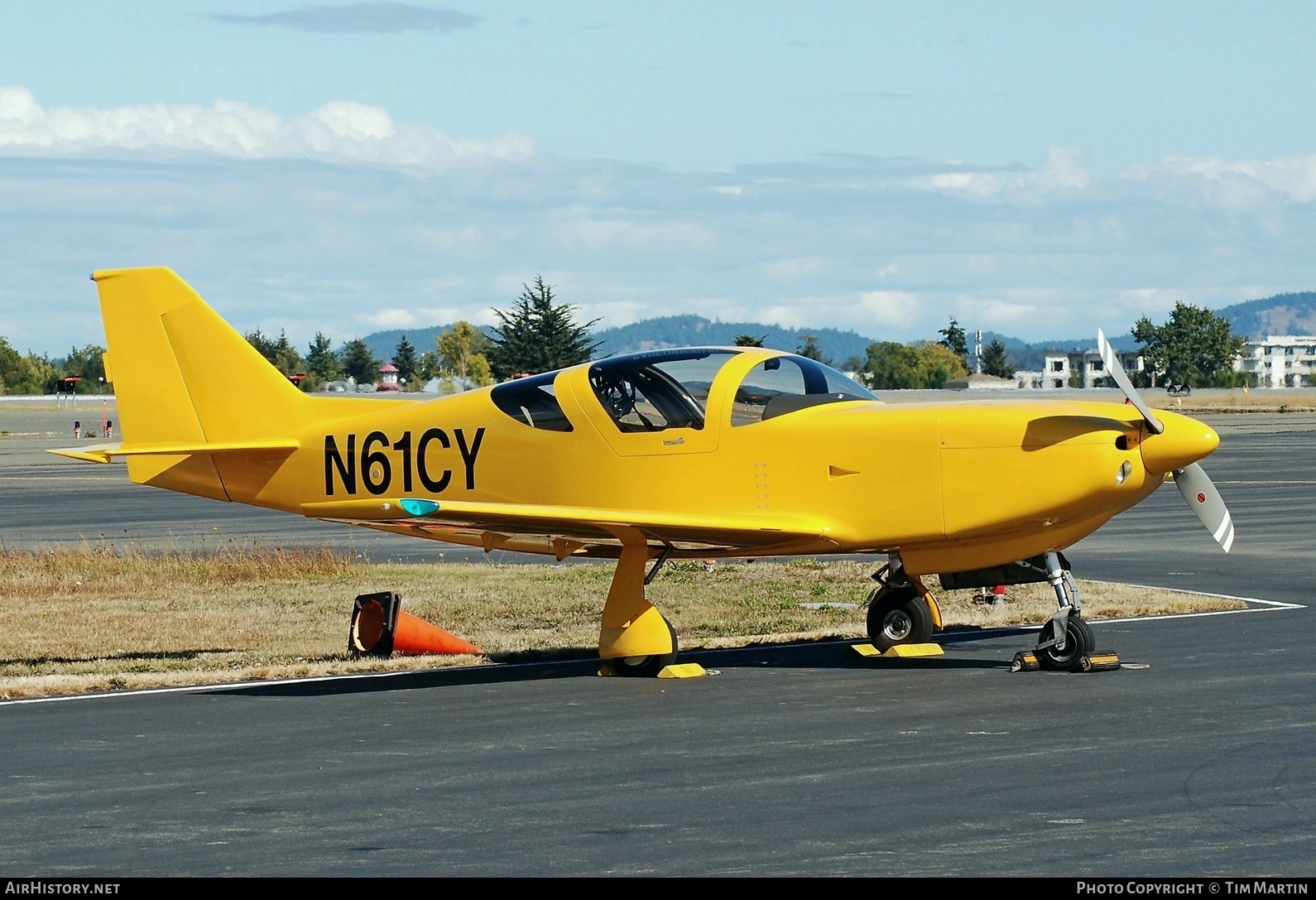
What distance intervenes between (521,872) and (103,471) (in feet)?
171

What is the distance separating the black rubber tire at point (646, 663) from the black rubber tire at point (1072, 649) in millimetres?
2869

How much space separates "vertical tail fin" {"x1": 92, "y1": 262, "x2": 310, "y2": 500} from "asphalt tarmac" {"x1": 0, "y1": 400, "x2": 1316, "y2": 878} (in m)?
3.49

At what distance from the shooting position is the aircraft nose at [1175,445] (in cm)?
1202

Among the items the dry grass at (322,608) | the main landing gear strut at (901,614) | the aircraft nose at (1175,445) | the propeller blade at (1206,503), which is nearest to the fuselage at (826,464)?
the aircraft nose at (1175,445)

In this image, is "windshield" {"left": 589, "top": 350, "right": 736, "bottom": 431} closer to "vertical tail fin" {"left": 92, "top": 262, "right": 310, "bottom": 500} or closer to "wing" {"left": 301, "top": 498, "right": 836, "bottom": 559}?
"wing" {"left": 301, "top": 498, "right": 836, "bottom": 559}

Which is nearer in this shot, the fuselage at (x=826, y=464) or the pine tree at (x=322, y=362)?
the fuselage at (x=826, y=464)

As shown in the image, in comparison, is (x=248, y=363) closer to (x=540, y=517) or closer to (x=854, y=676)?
(x=540, y=517)

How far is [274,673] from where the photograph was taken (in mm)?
13703

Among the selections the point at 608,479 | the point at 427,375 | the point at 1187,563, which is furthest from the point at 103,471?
the point at 427,375

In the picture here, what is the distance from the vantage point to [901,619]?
14086 mm

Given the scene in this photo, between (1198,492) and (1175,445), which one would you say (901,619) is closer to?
(1198,492)

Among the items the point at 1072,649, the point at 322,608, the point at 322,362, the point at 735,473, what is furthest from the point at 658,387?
the point at 322,362

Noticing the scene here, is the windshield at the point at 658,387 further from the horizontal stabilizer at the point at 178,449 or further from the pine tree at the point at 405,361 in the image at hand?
the pine tree at the point at 405,361

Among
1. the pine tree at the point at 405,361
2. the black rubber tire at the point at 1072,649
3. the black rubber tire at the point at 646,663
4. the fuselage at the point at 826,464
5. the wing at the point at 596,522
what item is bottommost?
the black rubber tire at the point at 646,663
